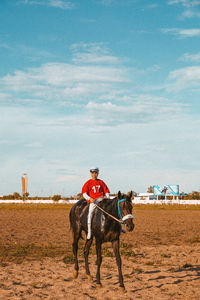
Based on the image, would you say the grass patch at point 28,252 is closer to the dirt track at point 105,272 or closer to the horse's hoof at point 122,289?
the dirt track at point 105,272

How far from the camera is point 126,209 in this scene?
8.32 meters

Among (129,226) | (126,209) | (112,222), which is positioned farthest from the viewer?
(112,222)

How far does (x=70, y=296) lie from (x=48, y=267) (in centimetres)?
341

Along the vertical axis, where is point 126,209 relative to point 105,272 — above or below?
above

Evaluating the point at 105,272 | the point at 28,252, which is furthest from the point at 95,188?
the point at 28,252

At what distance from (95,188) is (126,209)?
71.2 inches

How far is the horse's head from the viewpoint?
812cm

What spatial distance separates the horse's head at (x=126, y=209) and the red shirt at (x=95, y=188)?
133 cm

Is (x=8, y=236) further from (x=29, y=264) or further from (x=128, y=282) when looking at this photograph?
(x=128, y=282)

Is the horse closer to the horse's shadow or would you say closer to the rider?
the rider

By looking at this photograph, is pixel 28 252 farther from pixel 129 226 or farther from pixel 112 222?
pixel 129 226

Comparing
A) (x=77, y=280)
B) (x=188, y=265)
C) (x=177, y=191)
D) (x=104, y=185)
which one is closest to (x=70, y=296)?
(x=77, y=280)

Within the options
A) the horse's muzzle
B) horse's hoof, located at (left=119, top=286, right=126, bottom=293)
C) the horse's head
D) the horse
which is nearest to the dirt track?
horse's hoof, located at (left=119, top=286, right=126, bottom=293)

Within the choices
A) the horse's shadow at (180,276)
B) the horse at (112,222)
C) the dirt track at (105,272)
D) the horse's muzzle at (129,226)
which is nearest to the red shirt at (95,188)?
the horse at (112,222)
